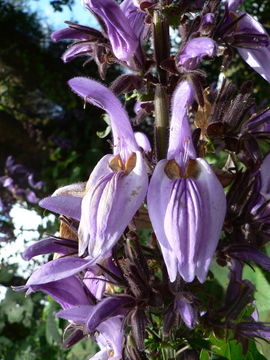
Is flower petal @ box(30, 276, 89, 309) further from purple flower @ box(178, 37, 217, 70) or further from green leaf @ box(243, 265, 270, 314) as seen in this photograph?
green leaf @ box(243, 265, 270, 314)

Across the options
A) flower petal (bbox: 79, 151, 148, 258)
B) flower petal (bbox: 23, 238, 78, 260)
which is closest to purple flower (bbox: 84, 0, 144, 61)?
flower petal (bbox: 79, 151, 148, 258)

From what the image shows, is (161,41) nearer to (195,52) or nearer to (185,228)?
(195,52)

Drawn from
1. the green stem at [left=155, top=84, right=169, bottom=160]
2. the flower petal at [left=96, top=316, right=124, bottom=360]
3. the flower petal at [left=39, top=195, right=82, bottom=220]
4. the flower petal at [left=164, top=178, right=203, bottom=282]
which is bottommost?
the flower petal at [left=96, top=316, right=124, bottom=360]

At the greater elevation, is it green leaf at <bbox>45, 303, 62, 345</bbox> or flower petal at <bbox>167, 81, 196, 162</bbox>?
flower petal at <bbox>167, 81, 196, 162</bbox>

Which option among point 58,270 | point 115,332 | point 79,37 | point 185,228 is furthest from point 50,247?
point 79,37

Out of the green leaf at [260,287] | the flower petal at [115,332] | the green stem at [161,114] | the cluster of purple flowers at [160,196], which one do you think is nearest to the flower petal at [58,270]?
the cluster of purple flowers at [160,196]

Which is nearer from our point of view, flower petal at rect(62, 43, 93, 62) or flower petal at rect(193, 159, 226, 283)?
flower petal at rect(193, 159, 226, 283)

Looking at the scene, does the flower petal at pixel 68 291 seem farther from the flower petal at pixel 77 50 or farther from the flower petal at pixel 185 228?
the flower petal at pixel 77 50

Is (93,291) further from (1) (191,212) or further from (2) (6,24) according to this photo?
(2) (6,24)
